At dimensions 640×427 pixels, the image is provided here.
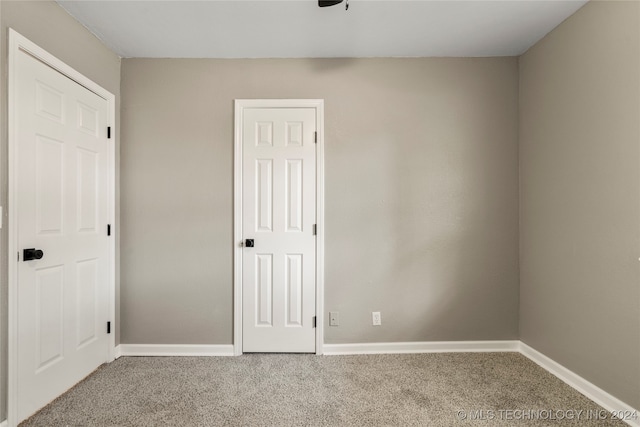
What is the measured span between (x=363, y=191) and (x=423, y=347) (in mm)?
1445

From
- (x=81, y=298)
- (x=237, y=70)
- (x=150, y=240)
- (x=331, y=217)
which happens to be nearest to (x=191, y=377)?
(x=81, y=298)

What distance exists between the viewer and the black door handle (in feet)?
5.50

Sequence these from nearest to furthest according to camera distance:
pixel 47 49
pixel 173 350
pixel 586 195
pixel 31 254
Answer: pixel 31 254 → pixel 47 49 → pixel 586 195 → pixel 173 350

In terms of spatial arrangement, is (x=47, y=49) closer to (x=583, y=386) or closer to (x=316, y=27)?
(x=316, y=27)

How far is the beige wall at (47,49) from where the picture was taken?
1.58 meters

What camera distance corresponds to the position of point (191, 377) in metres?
2.19

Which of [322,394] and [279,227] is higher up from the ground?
[279,227]

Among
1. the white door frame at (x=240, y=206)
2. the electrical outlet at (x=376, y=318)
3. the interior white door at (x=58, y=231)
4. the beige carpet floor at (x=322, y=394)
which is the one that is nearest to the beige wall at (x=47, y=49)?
the interior white door at (x=58, y=231)

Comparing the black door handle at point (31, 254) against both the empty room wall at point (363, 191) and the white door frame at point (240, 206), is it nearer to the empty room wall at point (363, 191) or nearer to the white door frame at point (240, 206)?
the empty room wall at point (363, 191)

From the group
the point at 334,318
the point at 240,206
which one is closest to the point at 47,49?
the point at 240,206

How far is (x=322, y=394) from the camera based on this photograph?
1969mm

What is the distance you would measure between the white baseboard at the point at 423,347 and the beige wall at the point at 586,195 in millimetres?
252

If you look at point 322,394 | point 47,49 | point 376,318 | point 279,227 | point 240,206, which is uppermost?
point 47,49

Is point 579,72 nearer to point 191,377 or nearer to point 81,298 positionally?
point 191,377
